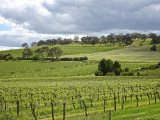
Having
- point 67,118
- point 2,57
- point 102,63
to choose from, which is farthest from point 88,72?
point 2,57

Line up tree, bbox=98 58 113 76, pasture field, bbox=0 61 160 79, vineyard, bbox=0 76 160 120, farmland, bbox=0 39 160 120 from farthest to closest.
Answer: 1. pasture field, bbox=0 61 160 79
2. tree, bbox=98 58 113 76
3. vineyard, bbox=0 76 160 120
4. farmland, bbox=0 39 160 120

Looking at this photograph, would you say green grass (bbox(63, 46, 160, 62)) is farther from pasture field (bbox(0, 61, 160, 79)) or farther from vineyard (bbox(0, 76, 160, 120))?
vineyard (bbox(0, 76, 160, 120))

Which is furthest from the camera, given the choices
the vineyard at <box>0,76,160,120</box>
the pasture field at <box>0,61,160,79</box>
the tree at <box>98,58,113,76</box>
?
the pasture field at <box>0,61,160,79</box>

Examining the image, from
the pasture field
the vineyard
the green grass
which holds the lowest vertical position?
the pasture field

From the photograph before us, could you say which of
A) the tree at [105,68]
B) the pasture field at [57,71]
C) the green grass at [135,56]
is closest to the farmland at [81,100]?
the tree at [105,68]

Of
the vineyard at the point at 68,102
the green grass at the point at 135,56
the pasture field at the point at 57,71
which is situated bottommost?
the pasture field at the point at 57,71

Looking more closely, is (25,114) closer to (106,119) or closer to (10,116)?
(10,116)

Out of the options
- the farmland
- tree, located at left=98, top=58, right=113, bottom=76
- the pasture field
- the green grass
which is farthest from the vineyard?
the green grass

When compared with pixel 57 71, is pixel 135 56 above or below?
above

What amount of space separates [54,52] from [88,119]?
150405 mm

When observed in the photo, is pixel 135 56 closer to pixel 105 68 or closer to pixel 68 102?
pixel 105 68

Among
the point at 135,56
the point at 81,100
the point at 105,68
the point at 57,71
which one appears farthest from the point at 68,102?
the point at 135,56

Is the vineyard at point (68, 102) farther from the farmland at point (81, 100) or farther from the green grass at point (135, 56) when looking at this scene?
the green grass at point (135, 56)

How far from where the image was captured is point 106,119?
17109 millimetres
